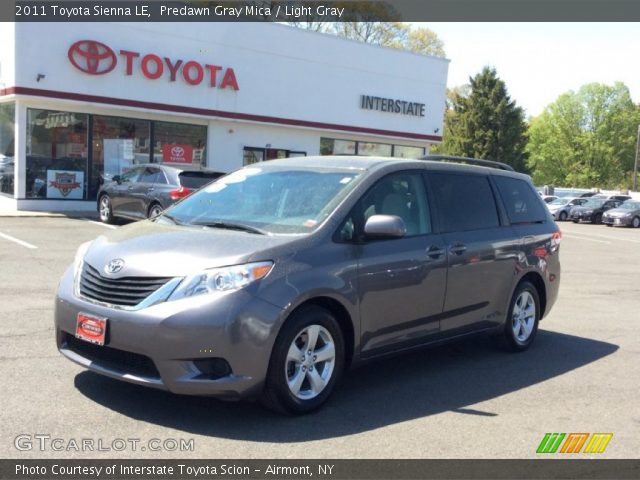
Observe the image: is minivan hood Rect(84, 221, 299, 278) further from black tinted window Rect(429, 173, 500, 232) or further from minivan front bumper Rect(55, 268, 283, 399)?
black tinted window Rect(429, 173, 500, 232)

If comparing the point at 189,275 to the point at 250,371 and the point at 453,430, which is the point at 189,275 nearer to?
the point at 250,371

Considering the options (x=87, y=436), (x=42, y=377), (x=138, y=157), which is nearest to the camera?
(x=87, y=436)

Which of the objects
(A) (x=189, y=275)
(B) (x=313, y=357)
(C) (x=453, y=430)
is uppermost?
(A) (x=189, y=275)

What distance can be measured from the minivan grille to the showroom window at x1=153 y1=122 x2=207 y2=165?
18.4 meters

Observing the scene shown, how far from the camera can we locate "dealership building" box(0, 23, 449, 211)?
19578 mm

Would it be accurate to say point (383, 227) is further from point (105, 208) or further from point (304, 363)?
point (105, 208)

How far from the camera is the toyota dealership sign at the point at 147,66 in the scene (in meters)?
19.9

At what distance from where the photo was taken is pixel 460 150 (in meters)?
53.6

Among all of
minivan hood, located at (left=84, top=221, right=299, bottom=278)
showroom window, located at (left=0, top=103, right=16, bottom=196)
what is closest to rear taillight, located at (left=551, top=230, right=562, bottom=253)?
minivan hood, located at (left=84, top=221, right=299, bottom=278)

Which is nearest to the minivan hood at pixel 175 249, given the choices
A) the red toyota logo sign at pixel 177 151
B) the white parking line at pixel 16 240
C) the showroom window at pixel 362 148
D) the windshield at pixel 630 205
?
the white parking line at pixel 16 240

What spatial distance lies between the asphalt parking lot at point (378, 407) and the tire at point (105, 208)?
31.5 feet

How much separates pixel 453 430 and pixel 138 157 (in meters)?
19.1

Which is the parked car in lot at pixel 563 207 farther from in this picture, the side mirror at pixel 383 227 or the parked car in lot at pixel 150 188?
the side mirror at pixel 383 227

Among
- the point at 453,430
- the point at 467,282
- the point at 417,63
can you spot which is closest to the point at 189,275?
the point at 453,430
